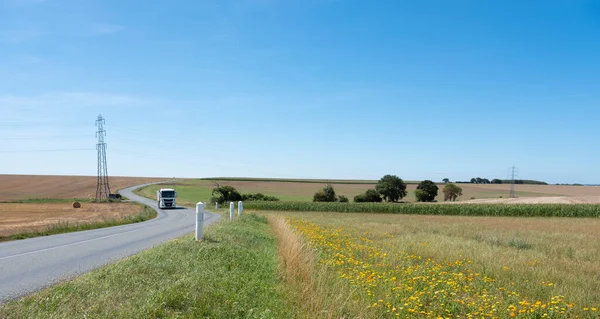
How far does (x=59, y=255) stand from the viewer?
44.7 feet

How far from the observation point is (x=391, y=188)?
91.8 m

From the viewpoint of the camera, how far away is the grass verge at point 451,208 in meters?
51.0

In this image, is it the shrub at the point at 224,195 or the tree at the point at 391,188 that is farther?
the tree at the point at 391,188

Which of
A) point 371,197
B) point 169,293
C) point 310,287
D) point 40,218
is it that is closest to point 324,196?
point 371,197

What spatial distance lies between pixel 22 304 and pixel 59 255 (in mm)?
7897

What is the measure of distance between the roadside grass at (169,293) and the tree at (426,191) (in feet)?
298

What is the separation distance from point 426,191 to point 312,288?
3735 inches

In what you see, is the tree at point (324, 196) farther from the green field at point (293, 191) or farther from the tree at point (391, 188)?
the tree at point (391, 188)

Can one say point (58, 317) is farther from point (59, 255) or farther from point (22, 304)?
point (59, 255)

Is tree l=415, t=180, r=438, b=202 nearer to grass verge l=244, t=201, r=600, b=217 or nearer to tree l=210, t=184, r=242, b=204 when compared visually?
grass verge l=244, t=201, r=600, b=217

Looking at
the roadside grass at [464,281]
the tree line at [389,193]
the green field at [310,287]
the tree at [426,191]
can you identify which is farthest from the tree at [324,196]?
the green field at [310,287]

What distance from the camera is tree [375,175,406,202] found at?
301 feet

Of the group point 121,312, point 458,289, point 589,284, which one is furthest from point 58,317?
point 589,284

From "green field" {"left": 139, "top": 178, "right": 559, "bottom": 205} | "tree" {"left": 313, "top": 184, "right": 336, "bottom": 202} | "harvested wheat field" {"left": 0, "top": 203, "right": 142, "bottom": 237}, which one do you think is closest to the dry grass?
"harvested wheat field" {"left": 0, "top": 203, "right": 142, "bottom": 237}
